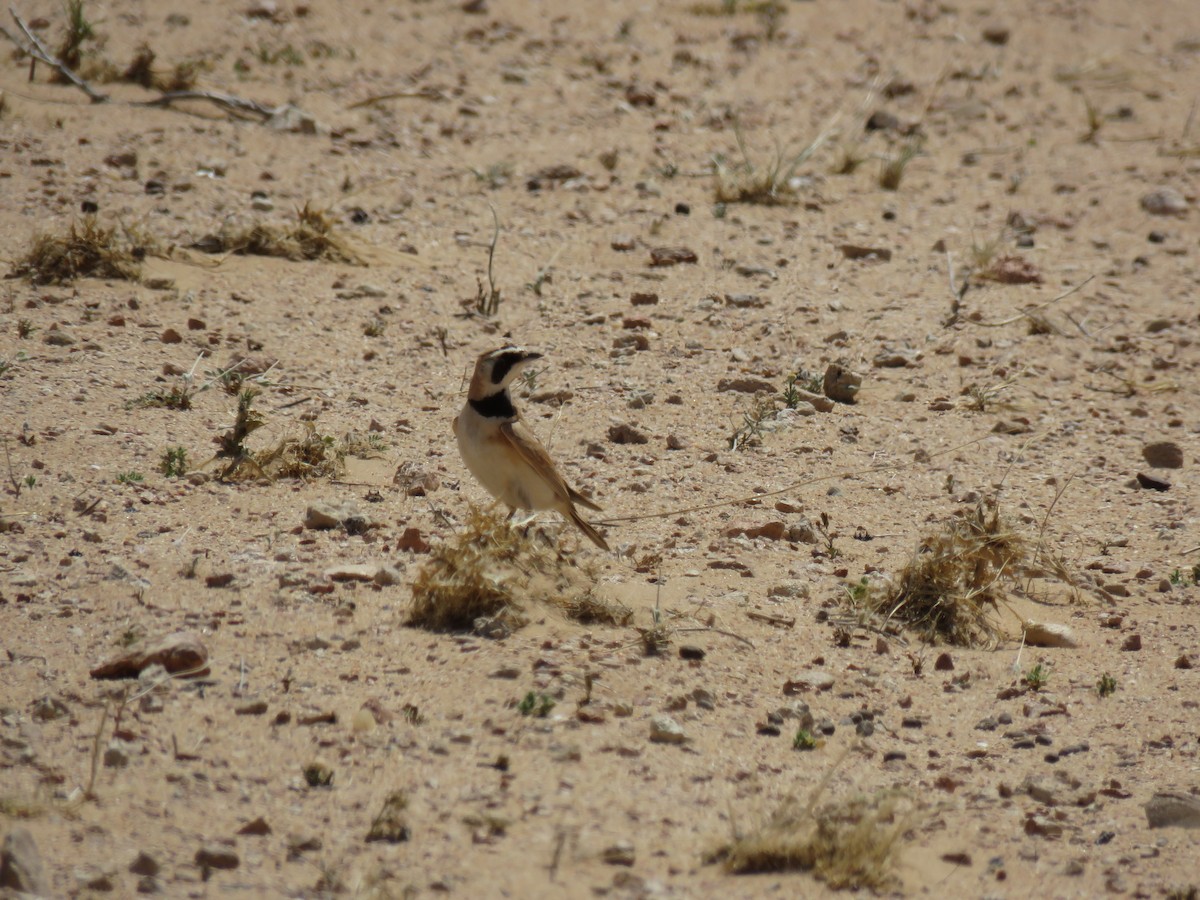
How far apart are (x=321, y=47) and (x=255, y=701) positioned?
8.61 m

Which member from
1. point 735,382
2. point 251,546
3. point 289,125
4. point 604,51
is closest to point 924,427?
point 735,382

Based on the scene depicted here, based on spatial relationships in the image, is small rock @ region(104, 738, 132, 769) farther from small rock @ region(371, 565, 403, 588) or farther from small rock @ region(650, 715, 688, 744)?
small rock @ region(650, 715, 688, 744)

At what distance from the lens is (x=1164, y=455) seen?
7.18m

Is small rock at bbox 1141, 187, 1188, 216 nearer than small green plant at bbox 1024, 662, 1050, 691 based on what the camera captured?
No

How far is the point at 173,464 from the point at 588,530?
6.35ft

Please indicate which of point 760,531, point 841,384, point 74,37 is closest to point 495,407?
point 760,531

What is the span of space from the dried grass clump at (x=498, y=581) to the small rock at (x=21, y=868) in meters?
1.80

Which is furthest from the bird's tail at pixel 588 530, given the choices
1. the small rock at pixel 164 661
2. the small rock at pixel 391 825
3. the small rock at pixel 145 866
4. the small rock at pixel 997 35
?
the small rock at pixel 997 35

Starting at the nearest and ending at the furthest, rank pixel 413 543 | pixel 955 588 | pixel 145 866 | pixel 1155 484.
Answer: pixel 145 866, pixel 955 588, pixel 413 543, pixel 1155 484

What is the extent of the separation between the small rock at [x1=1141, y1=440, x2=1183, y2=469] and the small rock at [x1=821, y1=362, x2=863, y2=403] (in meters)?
1.56

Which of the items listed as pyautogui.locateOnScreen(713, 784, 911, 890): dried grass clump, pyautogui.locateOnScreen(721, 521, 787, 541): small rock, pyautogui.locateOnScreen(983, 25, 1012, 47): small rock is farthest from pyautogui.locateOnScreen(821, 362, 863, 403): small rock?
pyautogui.locateOnScreen(983, 25, 1012, 47): small rock

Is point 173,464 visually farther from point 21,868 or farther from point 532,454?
point 21,868

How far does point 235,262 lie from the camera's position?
27.5 feet

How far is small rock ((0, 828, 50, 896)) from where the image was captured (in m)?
3.41
